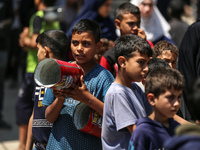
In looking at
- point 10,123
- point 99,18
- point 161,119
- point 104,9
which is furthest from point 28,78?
point 161,119

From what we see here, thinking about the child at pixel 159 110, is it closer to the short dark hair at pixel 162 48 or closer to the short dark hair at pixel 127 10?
the short dark hair at pixel 162 48

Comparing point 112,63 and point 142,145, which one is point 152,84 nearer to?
point 142,145

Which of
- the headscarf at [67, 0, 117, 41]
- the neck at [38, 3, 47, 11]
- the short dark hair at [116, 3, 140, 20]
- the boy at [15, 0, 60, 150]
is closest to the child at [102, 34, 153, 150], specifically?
the short dark hair at [116, 3, 140, 20]

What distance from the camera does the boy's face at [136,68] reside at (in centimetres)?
261

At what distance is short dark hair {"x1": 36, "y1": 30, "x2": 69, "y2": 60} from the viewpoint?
311 centimetres

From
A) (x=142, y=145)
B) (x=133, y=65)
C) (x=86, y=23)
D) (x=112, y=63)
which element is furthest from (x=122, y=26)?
(x=142, y=145)

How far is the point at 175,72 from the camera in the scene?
2.39m

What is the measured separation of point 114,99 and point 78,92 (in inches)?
8.8

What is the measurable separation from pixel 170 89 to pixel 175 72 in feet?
0.41

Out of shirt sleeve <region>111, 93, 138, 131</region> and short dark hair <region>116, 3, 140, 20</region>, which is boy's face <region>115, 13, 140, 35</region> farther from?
shirt sleeve <region>111, 93, 138, 131</region>

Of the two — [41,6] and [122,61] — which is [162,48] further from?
[41,6]

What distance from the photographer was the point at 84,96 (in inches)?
100

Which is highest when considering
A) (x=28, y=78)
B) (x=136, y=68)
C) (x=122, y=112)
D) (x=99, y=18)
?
(x=136, y=68)

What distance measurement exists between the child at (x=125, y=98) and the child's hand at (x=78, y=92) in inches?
5.1
